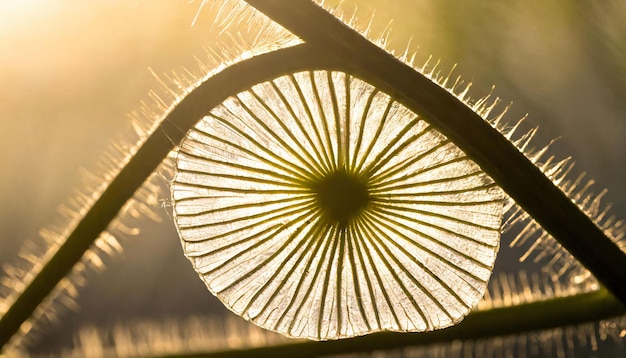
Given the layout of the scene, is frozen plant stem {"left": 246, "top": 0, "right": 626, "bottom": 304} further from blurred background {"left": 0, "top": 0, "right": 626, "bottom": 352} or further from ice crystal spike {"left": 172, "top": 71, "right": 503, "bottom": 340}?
blurred background {"left": 0, "top": 0, "right": 626, "bottom": 352}

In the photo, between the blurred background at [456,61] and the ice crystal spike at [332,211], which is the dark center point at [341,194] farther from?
the blurred background at [456,61]

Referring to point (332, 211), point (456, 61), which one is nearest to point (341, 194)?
point (332, 211)

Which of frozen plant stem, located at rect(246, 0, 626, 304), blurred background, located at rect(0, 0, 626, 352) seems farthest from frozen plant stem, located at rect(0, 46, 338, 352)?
blurred background, located at rect(0, 0, 626, 352)

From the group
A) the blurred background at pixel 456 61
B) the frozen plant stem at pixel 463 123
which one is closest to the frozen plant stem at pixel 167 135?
the frozen plant stem at pixel 463 123

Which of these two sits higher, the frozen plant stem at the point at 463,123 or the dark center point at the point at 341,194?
the frozen plant stem at the point at 463,123

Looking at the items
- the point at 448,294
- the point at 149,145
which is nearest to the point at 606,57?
the point at 448,294

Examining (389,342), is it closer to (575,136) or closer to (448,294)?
(448,294)

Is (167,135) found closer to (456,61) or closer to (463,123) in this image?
(463,123)
